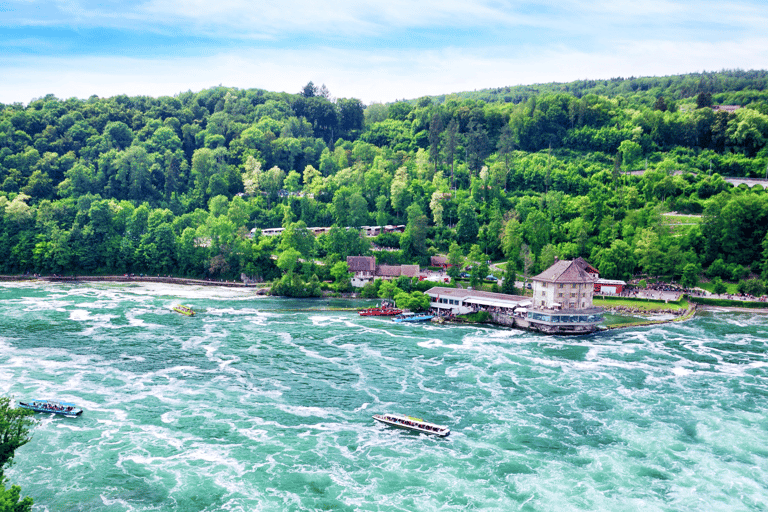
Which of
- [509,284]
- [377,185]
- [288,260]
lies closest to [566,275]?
[509,284]

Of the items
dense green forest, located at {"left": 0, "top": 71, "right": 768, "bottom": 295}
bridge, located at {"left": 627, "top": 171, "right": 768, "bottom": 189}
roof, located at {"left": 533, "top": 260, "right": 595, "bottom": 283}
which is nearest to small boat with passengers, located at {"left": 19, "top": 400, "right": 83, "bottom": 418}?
dense green forest, located at {"left": 0, "top": 71, "right": 768, "bottom": 295}

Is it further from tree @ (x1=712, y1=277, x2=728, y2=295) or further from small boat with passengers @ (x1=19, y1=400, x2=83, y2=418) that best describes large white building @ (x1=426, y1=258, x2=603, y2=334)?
small boat with passengers @ (x1=19, y1=400, x2=83, y2=418)

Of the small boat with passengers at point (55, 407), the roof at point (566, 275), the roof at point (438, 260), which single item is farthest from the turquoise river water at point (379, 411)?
the roof at point (438, 260)

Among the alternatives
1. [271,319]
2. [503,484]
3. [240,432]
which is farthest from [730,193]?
[240,432]

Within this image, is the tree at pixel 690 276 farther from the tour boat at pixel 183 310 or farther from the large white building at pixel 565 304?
the tour boat at pixel 183 310

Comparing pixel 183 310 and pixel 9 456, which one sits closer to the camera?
pixel 9 456

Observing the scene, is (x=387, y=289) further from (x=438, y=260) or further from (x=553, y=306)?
(x=553, y=306)
